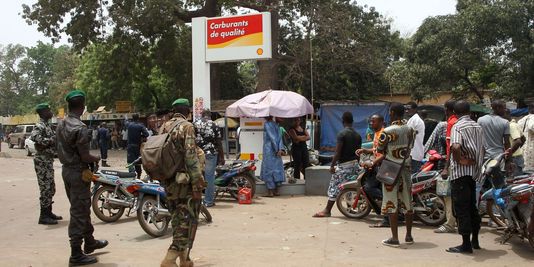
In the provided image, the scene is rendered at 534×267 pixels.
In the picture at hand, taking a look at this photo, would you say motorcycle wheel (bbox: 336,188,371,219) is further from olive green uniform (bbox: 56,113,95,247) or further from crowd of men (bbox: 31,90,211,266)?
olive green uniform (bbox: 56,113,95,247)

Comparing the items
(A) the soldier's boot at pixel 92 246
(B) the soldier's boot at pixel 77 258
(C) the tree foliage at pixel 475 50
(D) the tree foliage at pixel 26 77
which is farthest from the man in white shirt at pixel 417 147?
(D) the tree foliage at pixel 26 77

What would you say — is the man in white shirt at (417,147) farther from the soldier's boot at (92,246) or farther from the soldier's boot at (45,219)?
the soldier's boot at (45,219)

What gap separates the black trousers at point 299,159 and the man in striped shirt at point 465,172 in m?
5.77

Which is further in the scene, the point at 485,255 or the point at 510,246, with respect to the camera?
the point at 510,246

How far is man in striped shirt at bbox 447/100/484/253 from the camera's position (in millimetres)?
5809

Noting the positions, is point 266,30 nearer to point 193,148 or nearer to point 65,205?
point 65,205

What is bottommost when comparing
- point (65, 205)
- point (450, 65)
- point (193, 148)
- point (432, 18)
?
point (65, 205)

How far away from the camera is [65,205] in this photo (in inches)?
394

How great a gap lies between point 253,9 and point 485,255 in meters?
19.3

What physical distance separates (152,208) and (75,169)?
1.60 metres

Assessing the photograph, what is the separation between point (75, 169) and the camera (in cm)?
573

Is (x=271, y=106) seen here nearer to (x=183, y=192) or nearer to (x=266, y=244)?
(x=266, y=244)

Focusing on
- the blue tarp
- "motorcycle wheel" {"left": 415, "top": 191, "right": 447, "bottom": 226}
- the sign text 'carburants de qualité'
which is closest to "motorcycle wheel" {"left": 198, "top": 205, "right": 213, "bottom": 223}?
"motorcycle wheel" {"left": 415, "top": 191, "right": 447, "bottom": 226}

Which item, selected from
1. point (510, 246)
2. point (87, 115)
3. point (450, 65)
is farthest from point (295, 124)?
point (87, 115)
